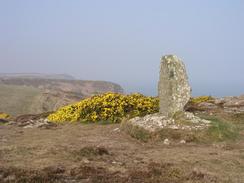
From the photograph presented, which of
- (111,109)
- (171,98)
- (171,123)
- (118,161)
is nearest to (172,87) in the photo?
(171,98)

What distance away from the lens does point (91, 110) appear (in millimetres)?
23016

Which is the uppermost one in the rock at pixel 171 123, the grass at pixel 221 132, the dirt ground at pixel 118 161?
the rock at pixel 171 123

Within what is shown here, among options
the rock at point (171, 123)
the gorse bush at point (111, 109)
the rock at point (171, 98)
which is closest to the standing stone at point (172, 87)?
the rock at point (171, 98)

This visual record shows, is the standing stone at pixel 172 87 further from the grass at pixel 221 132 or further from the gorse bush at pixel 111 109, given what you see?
the gorse bush at pixel 111 109

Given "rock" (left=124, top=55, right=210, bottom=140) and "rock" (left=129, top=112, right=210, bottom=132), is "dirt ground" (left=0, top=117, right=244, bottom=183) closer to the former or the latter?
"rock" (left=129, top=112, right=210, bottom=132)

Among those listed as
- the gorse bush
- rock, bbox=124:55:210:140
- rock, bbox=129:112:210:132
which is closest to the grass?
rock, bbox=129:112:210:132

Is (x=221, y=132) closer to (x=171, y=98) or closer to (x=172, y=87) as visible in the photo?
(x=171, y=98)

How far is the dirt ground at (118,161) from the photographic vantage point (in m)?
10.1

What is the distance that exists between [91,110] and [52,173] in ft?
42.4

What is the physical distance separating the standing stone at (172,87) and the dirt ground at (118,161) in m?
2.58

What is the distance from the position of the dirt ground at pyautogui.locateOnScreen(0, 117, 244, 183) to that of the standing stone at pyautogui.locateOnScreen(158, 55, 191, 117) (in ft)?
8.45

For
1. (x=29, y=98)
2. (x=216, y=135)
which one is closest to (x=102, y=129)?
(x=216, y=135)

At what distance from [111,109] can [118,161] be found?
10313 millimetres

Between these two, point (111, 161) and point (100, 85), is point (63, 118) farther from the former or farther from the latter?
point (100, 85)
